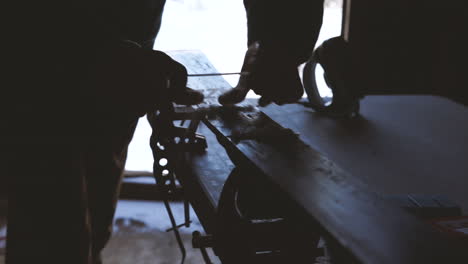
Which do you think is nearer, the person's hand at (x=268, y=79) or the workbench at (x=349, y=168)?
the workbench at (x=349, y=168)

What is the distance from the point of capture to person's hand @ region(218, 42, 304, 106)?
1171 mm

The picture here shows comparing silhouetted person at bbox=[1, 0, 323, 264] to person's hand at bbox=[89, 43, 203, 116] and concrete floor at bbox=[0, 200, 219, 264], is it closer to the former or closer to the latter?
person's hand at bbox=[89, 43, 203, 116]

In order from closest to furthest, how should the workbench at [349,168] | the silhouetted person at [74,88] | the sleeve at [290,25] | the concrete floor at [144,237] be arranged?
the workbench at [349,168] < the silhouetted person at [74,88] < the sleeve at [290,25] < the concrete floor at [144,237]

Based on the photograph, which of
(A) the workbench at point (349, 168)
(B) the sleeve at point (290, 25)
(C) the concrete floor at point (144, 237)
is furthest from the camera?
(C) the concrete floor at point (144, 237)

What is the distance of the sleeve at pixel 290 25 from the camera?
3.97 ft

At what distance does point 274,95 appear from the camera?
3.93 ft

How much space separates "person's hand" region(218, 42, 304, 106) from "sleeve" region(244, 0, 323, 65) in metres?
0.03

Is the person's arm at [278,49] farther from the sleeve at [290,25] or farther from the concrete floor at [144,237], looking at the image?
the concrete floor at [144,237]

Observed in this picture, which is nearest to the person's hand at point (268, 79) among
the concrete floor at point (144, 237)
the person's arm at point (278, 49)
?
the person's arm at point (278, 49)

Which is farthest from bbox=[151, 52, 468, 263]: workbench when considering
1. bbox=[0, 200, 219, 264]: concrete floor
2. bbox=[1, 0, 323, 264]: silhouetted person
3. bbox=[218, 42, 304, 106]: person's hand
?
bbox=[0, 200, 219, 264]: concrete floor

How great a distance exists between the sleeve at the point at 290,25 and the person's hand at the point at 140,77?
0.25 meters

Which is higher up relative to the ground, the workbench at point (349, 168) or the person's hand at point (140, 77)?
the person's hand at point (140, 77)

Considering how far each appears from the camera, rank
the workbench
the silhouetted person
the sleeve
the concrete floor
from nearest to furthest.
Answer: the workbench → the silhouetted person → the sleeve → the concrete floor

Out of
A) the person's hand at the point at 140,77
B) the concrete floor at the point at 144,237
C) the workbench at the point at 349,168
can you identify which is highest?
the person's hand at the point at 140,77
